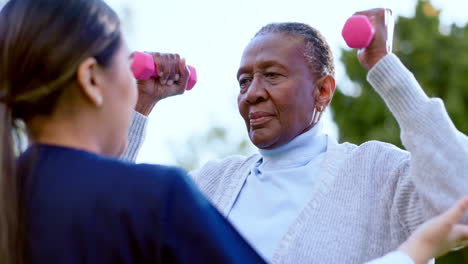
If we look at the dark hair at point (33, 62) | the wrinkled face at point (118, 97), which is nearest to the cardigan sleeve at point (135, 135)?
the wrinkled face at point (118, 97)

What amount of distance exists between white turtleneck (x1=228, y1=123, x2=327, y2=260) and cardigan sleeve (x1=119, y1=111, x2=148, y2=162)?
1.49ft

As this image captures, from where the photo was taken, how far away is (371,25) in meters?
2.00

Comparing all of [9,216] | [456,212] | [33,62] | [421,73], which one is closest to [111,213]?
[9,216]

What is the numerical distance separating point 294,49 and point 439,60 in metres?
10.2

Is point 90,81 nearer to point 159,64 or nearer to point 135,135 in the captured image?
point 135,135

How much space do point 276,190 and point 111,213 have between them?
1263 mm

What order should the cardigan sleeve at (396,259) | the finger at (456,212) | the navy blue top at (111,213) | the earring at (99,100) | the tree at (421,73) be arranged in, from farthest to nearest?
the tree at (421,73)
the finger at (456,212)
the cardigan sleeve at (396,259)
the earring at (99,100)
the navy blue top at (111,213)

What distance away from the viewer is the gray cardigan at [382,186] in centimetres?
200

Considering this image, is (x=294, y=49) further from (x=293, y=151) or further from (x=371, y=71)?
(x=371, y=71)

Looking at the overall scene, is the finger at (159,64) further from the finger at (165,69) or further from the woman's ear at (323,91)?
the woman's ear at (323,91)

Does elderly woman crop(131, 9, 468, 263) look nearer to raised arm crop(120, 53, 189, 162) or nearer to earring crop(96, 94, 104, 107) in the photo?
raised arm crop(120, 53, 189, 162)

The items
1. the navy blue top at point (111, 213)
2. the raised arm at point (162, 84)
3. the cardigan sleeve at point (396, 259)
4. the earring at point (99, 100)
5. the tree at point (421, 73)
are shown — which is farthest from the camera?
the tree at point (421, 73)

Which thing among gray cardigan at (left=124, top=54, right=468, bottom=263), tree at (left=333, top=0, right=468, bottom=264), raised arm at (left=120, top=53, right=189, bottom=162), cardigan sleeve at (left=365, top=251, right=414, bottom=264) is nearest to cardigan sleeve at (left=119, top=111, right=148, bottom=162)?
raised arm at (left=120, top=53, right=189, bottom=162)

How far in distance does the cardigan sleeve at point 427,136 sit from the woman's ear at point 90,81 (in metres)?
0.88
